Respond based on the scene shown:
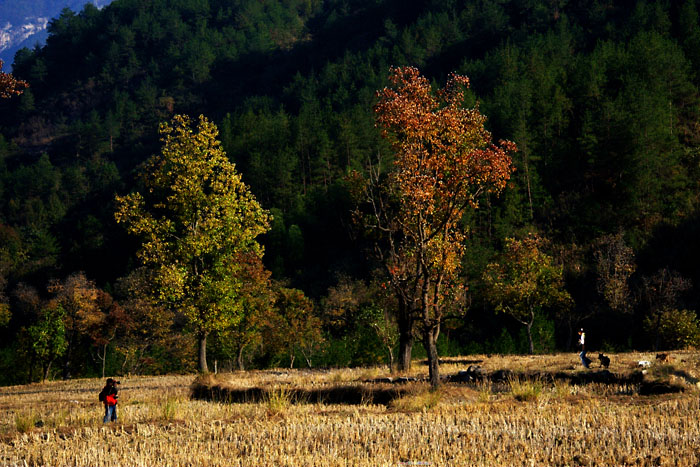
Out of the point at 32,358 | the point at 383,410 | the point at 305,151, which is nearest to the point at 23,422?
the point at 383,410

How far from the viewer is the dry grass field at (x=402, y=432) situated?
9.09 m

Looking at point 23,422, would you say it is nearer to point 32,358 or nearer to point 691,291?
point 32,358

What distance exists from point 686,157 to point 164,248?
68569 mm

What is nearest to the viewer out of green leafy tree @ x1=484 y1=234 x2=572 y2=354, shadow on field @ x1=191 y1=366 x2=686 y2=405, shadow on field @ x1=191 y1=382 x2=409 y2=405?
shadow on field @ x1=191 y1=366 x2=686 y2=405

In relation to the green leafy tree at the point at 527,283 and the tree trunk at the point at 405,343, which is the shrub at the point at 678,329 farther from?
the tree trunk at the point at 405,343

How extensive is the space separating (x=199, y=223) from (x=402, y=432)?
21384mm

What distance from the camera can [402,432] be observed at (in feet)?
36.9

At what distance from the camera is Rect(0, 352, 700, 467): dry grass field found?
909 cm

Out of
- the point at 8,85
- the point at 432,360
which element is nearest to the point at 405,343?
the point at 432,360

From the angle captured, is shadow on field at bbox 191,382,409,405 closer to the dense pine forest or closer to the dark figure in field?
the dark figure in field

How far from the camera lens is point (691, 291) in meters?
56.9

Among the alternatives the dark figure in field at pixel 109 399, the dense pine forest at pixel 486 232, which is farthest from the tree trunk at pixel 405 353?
the dark figure in field at pixel 109 399

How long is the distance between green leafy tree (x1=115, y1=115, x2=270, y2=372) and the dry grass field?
13.1 m

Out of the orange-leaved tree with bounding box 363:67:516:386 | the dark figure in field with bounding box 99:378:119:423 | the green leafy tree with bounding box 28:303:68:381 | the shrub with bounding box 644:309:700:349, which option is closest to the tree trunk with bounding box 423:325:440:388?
the orange-leaved tree with bounding box 363:67:516:386
